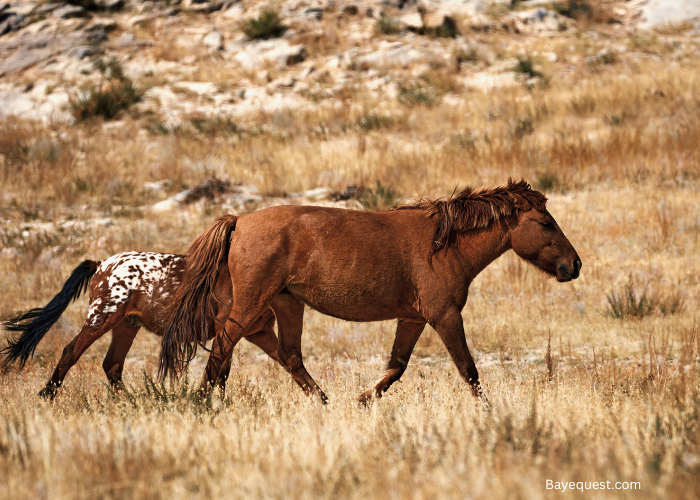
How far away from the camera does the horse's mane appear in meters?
5.95

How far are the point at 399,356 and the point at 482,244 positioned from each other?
1.20 metres

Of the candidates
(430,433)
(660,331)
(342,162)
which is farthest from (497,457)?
(342,162)

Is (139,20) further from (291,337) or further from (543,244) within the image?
(543,244)

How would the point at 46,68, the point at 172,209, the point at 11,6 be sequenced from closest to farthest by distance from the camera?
the point at 172,209
the point at 46,68
the point at 11,6

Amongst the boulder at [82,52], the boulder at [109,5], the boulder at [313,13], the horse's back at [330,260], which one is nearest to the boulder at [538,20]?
the boulder at [313,13]

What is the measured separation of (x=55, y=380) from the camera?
6383 millimetres

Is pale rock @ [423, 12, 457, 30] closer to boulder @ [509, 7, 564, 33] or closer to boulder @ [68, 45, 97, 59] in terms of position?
boulder @ [509, 7, 564, 33]

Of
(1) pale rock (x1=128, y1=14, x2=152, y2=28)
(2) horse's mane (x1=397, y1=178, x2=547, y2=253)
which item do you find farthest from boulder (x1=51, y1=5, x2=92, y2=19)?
(2) horse's mane (x1=397, y1=178, x2=547, y2=253)

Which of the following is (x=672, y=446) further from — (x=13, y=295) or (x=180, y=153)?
(x=180, y=153)

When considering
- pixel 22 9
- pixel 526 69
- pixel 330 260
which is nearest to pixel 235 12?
pixel 22 9

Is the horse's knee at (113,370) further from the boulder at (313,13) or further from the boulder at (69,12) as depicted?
the boulder at (69,12)

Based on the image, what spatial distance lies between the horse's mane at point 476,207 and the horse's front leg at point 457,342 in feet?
2.03

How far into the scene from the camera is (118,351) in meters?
6.92

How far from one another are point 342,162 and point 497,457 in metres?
12.1
